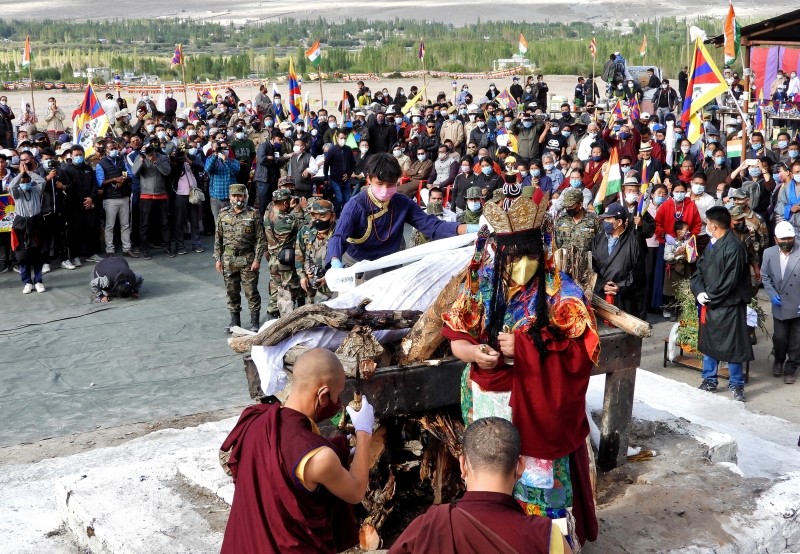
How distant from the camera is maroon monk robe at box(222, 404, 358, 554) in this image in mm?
3961

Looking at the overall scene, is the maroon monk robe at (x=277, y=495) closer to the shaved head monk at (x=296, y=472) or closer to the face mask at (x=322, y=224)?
the shaved head monk at (x=296, y=472)

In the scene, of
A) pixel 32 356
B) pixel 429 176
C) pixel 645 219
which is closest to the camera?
pixel 32 356

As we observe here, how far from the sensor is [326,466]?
3930 millimetres

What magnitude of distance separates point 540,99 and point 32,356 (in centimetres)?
2246

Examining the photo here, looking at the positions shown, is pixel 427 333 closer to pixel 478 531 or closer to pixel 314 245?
pixel 478 531

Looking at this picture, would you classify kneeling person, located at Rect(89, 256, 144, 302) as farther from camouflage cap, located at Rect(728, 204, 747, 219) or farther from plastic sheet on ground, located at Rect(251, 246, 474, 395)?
plastic sheet on ground, located at Rect(251, 246, 474, 395)

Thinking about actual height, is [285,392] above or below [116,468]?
above

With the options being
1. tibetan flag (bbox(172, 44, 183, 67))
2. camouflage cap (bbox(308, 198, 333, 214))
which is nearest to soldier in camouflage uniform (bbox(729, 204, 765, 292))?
camouflage cap (bbox(308, 198, 333, 214))

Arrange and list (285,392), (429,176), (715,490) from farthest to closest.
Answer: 1. (429,176)
2. (715,490)
3. (285,392)

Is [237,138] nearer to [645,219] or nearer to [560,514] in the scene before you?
[645,219]

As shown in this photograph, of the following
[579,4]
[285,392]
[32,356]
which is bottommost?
[32,356]

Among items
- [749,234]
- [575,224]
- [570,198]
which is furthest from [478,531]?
[749,234]

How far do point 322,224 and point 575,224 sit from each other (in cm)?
306

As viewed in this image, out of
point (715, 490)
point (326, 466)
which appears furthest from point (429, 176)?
point (326, 466)
